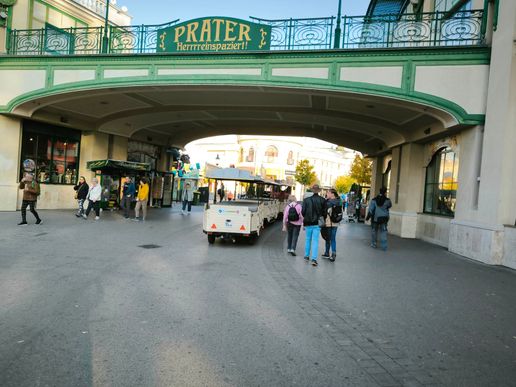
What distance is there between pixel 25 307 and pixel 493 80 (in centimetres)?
1204

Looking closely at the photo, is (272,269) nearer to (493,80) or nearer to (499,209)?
(499,209)

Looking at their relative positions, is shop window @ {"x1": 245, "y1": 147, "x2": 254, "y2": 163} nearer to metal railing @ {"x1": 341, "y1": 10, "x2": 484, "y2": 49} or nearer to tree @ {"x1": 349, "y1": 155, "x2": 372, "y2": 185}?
tree @ {"x1": 349, "y1": 155, "x2": 372, "y2": 185}

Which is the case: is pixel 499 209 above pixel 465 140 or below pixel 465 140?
below

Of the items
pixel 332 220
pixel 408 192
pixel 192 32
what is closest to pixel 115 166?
pixel 192 32

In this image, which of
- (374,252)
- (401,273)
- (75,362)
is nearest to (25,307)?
(75,362)

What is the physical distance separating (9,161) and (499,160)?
1805 cm

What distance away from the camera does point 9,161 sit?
16.7 m

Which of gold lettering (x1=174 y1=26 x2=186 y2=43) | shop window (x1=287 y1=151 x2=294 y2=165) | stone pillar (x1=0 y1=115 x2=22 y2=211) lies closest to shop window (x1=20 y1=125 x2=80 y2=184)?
stone pillar (x1=0 y1=115 x2=22 y2=211)

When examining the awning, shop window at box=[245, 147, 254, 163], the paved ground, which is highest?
shop window at box=[245, 147, 254, 163]

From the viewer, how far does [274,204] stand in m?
18.6

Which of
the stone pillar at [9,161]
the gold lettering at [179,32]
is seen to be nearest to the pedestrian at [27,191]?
the stone pillar at [9,161]

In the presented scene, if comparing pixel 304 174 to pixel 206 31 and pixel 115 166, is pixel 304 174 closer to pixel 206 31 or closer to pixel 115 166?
pixel 115 166

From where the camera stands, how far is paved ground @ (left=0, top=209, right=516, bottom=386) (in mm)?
3584

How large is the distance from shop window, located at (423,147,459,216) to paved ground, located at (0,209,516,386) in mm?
4595
